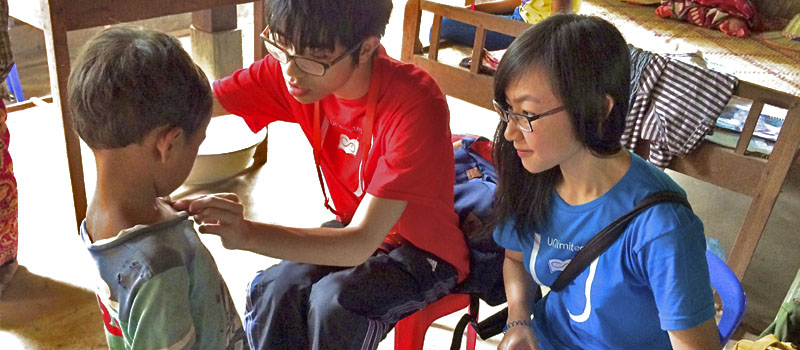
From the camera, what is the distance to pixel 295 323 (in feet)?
4.54

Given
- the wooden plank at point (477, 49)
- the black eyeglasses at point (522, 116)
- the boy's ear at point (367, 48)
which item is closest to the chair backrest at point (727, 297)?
the black eyeglasses at point (522, 116)

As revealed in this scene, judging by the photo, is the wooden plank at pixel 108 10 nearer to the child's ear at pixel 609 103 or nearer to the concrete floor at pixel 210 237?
the concrete floor at pixel 210 237

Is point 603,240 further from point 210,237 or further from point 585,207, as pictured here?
point 210,237

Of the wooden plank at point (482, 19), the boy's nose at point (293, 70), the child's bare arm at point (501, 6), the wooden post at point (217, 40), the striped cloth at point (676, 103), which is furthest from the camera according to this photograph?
the child's bare arm at point (501, 6)

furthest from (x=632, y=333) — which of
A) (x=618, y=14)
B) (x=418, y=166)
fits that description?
(x=618, y=14)

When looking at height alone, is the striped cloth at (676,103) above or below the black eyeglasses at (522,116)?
below

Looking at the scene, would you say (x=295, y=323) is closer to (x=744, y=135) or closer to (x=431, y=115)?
(x=431, y=115)

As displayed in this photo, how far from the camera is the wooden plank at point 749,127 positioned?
1996 millimetres

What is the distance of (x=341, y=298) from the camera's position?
1305 millimetres

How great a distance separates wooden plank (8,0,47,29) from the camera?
196 centimetres

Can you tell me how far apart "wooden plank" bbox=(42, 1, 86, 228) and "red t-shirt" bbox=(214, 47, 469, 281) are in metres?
0.69

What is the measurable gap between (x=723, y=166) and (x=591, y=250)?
120 centimetres

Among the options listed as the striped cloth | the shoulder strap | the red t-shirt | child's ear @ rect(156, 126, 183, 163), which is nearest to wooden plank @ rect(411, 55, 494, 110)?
the striped cloth

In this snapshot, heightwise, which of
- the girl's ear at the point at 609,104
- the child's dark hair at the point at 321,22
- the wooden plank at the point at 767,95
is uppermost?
the child's dark hair at the point at 321,22
